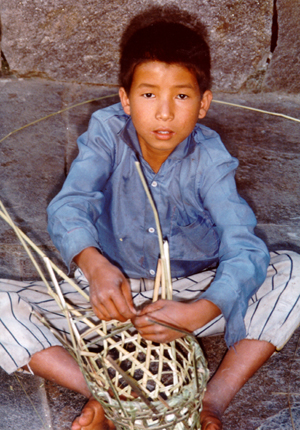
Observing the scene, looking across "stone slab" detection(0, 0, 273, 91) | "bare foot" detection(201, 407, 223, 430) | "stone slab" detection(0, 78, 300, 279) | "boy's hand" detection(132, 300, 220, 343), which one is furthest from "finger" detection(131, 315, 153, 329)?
"stone slab" detection(0, 0, 273, 91)

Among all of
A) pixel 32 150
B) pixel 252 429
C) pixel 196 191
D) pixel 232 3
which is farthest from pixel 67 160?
pixel 252 429

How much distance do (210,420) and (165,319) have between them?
35cm

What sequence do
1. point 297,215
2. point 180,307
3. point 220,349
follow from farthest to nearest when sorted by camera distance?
point 297,215
point 220,349
point 180,307

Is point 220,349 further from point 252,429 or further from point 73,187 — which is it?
point 73,187

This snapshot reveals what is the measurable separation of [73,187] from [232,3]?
73.6 inches

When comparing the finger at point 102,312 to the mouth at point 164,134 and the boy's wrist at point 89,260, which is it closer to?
the boy's wrist at point 89,260

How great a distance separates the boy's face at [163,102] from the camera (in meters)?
1.35

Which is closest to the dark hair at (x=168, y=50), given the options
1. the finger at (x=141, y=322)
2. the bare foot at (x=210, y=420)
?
the finger at (x=141, y=322)

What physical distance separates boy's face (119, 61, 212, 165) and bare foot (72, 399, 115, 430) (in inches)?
26.6

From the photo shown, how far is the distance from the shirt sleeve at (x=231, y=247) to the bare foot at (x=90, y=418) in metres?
0.36

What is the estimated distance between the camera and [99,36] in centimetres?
297

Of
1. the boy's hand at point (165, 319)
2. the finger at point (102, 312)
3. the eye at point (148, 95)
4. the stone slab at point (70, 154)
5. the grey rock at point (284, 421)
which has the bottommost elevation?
the grey rock at point (284, 421)

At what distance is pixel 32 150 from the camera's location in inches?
97.3

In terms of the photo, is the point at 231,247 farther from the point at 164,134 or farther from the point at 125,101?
the point at 125,101
